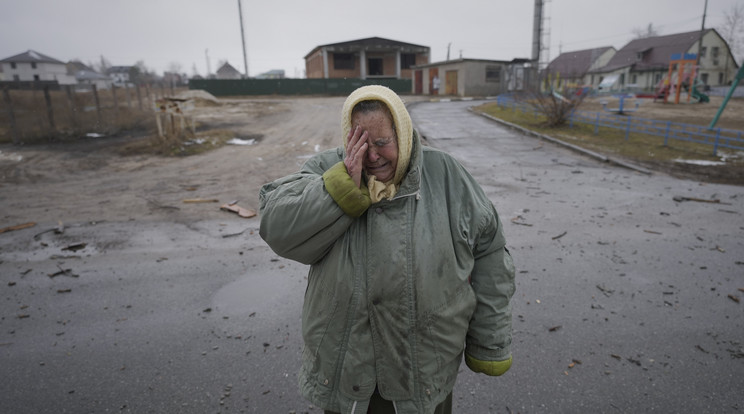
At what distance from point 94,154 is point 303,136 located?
6.89m

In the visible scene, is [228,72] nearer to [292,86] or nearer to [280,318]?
[292,86]

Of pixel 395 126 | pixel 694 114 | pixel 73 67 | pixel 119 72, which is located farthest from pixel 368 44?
pixel 119 72

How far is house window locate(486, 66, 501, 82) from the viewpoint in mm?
40406

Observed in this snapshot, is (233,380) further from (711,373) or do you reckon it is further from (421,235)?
(711,373)

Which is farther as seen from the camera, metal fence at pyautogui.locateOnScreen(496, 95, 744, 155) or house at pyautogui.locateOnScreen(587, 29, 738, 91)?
house at pyautogui.locateOnScreen(587, 29, 738, 91)

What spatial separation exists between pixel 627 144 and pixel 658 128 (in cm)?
94

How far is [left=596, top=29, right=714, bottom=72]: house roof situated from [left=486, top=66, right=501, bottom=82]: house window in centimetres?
2437

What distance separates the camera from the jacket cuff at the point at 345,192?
1557mm

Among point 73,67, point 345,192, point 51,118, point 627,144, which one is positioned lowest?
point 627,144

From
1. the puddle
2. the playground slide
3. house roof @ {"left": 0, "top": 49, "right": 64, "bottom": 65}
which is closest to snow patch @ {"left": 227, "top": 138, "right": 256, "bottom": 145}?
the puddle

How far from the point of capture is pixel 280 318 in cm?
393

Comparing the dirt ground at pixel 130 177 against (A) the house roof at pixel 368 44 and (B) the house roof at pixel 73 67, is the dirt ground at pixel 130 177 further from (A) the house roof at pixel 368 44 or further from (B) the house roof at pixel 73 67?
(B) the house roof at pixel 73 67

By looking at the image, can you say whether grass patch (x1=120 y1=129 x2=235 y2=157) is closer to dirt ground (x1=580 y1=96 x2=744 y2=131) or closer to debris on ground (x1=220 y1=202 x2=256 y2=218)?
debris on ground (x1=220 y1=202 x2=256 y2=218)

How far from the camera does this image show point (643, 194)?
8047 millimetres
